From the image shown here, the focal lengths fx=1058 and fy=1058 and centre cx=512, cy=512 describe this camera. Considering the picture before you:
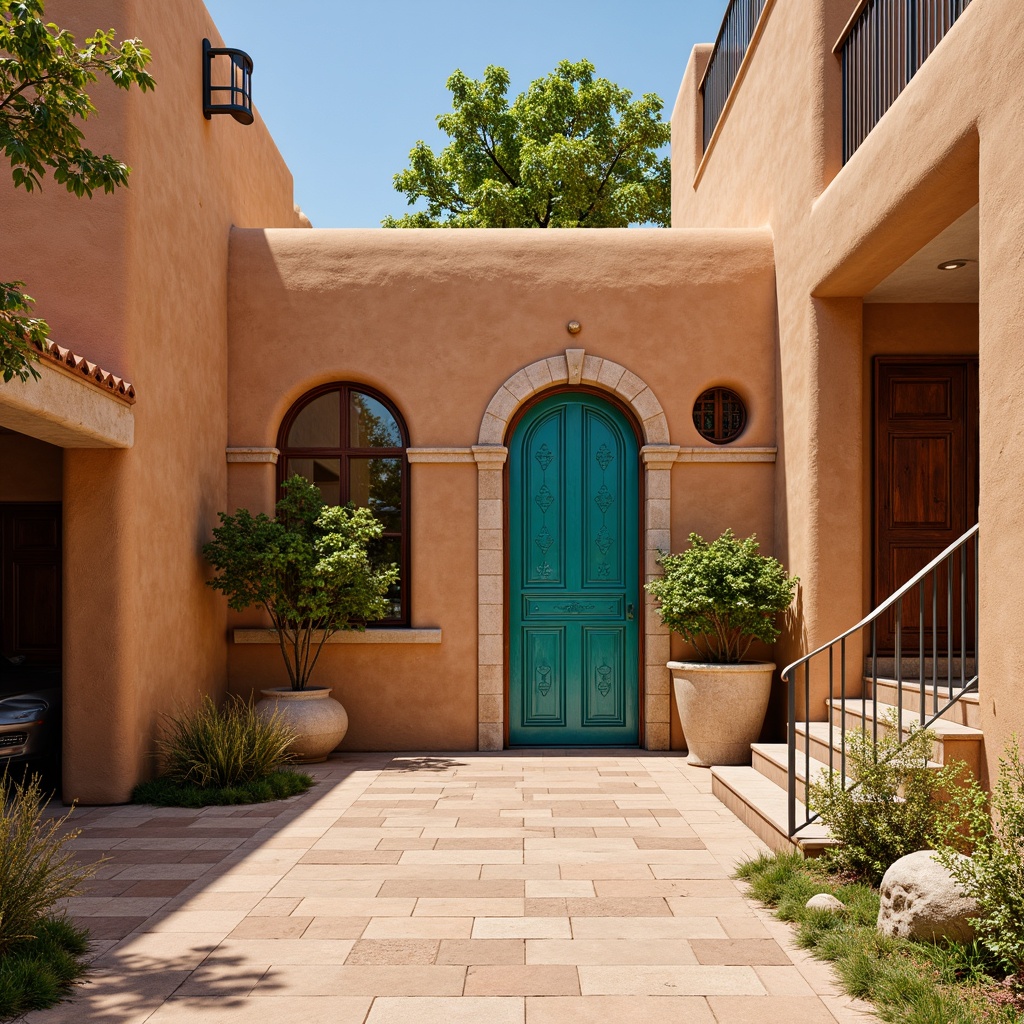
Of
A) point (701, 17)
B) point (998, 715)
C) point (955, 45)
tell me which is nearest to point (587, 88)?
point (701, 17)

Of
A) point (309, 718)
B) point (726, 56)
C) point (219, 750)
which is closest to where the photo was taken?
point (219, 750)

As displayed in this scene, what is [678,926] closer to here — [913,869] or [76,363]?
[913,869]

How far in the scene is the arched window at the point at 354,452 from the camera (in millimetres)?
9336

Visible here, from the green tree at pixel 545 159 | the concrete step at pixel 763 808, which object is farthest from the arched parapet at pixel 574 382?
the green tree at pixel 545 159

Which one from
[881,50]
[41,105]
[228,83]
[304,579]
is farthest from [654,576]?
[41,105]

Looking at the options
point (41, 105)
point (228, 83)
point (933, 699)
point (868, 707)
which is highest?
point (228, 83)

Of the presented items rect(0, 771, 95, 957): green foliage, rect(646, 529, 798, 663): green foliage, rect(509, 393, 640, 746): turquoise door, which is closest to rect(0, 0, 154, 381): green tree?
rect(0, 771, 95, 957): green foliage

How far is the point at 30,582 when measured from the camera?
8289mm

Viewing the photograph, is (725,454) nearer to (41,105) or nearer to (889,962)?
(889,962)

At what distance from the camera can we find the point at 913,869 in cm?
416

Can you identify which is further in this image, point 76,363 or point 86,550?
point 86,550

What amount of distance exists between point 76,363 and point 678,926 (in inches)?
175

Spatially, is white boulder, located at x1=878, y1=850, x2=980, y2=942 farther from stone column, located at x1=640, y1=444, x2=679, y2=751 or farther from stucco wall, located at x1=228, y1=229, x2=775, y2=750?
stucco wall, located at x1=228, y1=229, x2=775, y2=750

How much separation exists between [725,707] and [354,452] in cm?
384
